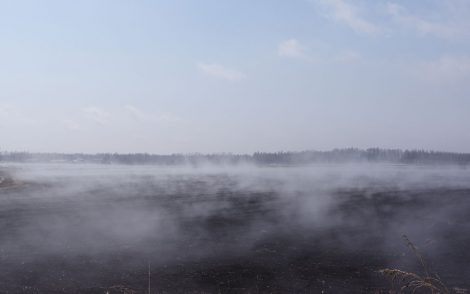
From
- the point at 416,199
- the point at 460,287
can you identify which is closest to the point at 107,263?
the point at 460,287

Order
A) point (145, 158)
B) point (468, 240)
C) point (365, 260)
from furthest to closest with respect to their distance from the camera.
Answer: point (145, 158) → point (468, 240) → point (365, 260)

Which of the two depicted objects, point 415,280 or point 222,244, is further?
point 222,244

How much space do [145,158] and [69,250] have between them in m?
177

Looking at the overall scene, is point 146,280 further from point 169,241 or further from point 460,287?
point 460,287

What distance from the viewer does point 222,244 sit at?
1606 centimetres

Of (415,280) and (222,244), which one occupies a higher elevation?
(415,280)

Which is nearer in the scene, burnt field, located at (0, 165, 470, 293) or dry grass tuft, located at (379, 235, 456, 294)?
dry grass tuft, located at (379, 235, 456, 294)

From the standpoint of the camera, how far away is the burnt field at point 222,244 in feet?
38.2

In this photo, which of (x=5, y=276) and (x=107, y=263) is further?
(x=107, y=263)

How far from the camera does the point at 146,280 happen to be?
11570 mm

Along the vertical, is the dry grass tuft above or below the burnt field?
above

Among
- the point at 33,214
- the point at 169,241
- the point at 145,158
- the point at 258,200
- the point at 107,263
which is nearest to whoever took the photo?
the point at 107,263

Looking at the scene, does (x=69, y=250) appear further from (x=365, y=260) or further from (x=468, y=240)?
(x=468, y=240)

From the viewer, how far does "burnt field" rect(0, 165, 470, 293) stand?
38.2 feet
